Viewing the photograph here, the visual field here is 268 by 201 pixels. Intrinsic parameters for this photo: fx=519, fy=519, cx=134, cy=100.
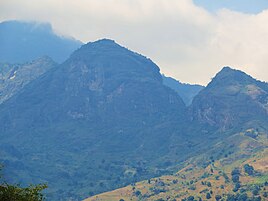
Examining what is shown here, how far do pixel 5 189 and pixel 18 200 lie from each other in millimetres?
3851

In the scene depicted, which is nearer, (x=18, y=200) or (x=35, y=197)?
(x=18, y=200)

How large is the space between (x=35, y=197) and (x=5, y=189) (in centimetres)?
646

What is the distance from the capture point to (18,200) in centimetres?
9106

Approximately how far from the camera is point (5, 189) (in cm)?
9319

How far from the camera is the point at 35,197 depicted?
9712 cm

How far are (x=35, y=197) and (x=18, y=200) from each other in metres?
6.36
